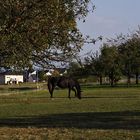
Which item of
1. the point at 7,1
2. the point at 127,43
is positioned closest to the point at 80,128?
the point at 7,1

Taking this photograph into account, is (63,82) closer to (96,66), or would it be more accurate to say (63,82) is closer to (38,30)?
(38,30)

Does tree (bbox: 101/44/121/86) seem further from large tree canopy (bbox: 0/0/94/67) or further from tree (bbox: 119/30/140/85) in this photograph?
large tree canopy (bbox: 0/0/94/67)

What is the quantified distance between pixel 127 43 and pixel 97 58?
863 cm

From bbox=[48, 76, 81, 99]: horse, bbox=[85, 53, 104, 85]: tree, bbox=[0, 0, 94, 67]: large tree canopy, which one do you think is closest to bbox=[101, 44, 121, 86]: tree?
bbox=[85, 53, 104, 85]: tree

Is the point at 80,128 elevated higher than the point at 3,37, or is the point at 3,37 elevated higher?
the point at 3,37

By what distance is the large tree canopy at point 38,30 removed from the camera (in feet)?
53.8

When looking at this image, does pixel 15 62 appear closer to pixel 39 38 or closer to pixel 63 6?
pixel 39 38

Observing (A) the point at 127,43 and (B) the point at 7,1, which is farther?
(A) the point at 127,43

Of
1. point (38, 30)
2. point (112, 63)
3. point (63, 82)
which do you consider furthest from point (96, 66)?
point (38, 30)

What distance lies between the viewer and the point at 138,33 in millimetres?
119750

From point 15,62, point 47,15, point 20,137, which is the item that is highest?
point 47,15

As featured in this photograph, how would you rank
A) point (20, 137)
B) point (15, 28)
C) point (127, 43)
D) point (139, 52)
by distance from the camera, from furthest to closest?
1. point (127, 43)
2. point (139, 52)
3. point (20, 137)
4. point (15, 28)

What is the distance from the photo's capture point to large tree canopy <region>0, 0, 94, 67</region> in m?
16.4

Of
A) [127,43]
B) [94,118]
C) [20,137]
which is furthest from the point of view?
[127,43]
